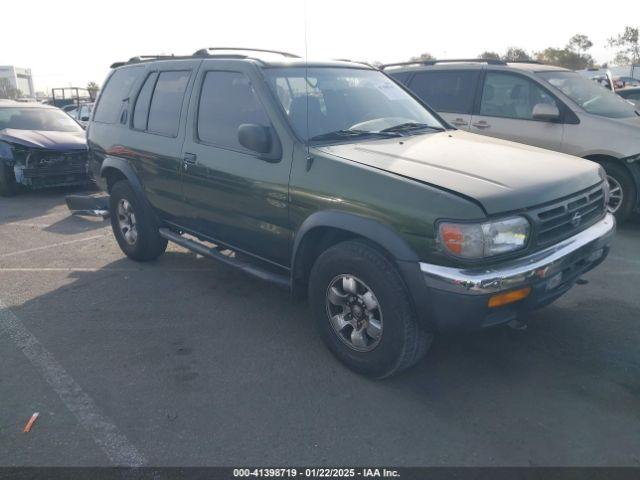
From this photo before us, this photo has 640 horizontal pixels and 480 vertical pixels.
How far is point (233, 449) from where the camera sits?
2637mm

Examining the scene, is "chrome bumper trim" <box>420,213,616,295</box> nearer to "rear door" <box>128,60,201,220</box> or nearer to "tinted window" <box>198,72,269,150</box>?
"tinted window" <box>198,72,269,150</box>

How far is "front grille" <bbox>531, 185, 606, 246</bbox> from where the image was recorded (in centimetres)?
288

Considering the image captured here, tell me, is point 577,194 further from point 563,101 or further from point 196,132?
point 563,101

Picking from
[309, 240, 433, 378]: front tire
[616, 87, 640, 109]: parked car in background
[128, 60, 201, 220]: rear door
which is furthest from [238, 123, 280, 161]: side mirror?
[616, 87, 640, 109]: parked car in background

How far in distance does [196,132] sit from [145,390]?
208 cm

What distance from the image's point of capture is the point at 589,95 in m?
6.52

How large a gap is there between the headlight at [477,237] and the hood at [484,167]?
87 millimetres

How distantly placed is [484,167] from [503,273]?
75cm

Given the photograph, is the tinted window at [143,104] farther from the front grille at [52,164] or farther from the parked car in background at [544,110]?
the front grille at [52,164]

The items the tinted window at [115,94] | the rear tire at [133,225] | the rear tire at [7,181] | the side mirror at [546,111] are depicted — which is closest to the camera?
the rear tire at [133,225]

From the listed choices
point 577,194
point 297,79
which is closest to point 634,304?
point 577,194

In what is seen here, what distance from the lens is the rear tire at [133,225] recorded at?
5113 millimetres

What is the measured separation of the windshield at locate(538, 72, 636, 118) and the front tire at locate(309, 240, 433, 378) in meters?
4.69

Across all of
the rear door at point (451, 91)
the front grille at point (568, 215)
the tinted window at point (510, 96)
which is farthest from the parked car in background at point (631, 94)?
the front grille at point (568, 215)
